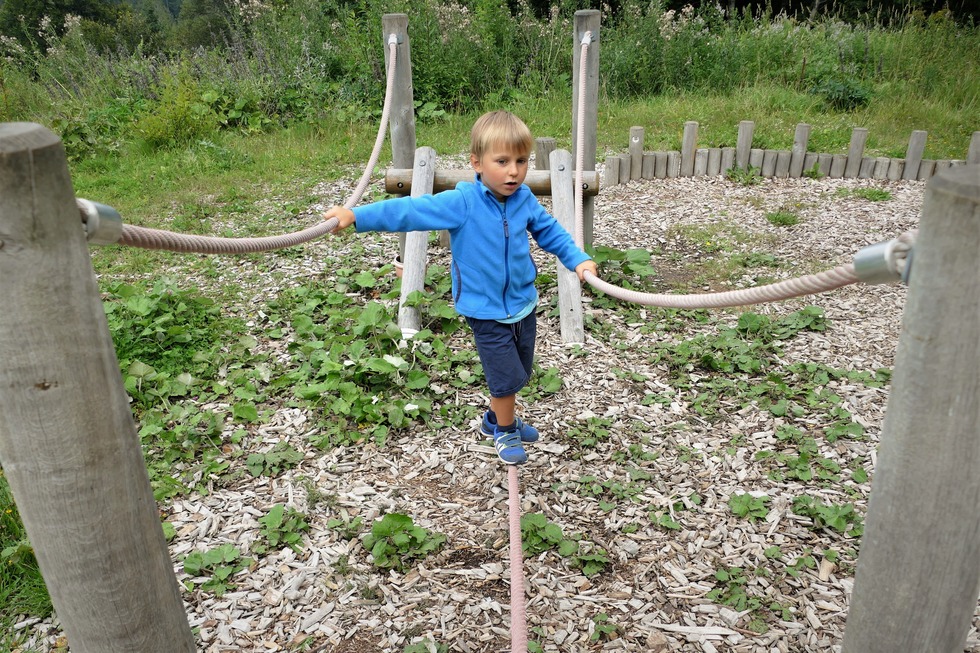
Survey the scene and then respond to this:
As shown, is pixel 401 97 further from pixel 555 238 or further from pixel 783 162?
pixel 783 162

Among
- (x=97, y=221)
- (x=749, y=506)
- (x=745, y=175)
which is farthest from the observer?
(x=745, y=175)

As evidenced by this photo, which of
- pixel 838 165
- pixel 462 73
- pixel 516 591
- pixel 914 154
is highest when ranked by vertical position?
pixel 462 73

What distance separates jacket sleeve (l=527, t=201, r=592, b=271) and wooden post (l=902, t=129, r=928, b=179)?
5.85 meters

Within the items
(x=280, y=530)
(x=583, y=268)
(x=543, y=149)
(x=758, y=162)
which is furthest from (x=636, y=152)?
(x=280, y=530)

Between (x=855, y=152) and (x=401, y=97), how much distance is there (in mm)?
5195

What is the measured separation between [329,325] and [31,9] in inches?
1525

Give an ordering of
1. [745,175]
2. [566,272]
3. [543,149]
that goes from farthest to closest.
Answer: [745,175] < [543,149] < [566,272]

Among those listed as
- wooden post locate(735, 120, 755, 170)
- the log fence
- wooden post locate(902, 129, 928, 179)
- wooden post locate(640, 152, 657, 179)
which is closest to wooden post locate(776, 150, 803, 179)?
the log fence

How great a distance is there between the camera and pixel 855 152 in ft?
24.2

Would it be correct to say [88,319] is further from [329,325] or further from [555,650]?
[329,325]

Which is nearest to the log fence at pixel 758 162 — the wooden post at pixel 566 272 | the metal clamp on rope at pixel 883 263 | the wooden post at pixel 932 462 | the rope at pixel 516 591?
the wooden post at pixel 566 272

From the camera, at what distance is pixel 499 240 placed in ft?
9.23

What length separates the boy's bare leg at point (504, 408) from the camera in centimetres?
314

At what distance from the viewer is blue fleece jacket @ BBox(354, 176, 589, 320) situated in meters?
2.71
